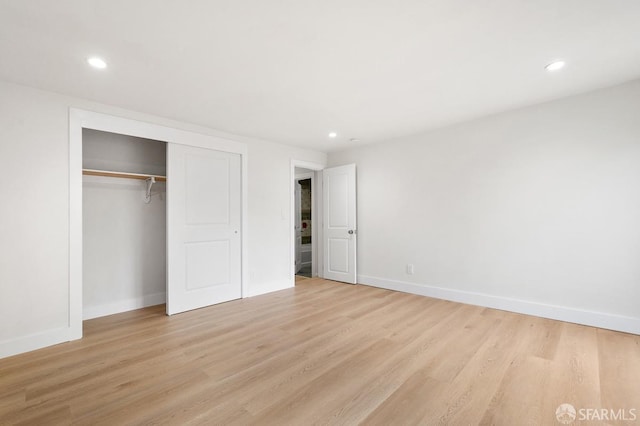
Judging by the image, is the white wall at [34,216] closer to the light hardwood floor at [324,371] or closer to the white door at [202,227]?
the light hardwood floor at [324,371]

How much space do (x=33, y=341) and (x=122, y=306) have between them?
42.9 inches

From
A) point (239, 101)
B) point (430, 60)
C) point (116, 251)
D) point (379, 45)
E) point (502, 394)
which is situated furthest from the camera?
point (116, 251)

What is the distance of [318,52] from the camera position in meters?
2.22

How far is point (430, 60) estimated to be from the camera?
7.72 ft

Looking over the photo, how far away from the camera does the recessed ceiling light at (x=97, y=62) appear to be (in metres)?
2.28

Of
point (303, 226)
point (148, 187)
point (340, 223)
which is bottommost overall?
point (303, 226)

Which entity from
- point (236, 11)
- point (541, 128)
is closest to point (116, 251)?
point (236, 11)

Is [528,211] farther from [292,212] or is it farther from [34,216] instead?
[34,216]

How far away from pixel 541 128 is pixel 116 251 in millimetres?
5413

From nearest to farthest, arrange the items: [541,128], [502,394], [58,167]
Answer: [502,394] → [58,167] → [541,128]

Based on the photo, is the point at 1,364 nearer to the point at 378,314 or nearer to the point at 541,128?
the point at 378,314

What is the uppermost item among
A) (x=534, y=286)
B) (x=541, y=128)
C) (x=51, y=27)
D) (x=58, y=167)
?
(x=51, y=27)

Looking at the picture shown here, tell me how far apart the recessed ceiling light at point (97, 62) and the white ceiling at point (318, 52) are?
51 mm

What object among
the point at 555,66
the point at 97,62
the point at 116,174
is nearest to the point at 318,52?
the point at 97,62
